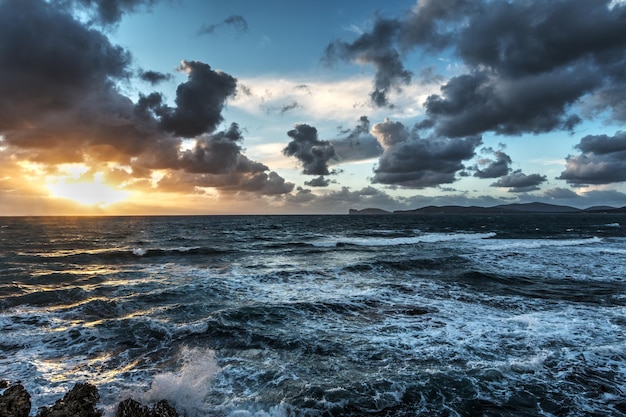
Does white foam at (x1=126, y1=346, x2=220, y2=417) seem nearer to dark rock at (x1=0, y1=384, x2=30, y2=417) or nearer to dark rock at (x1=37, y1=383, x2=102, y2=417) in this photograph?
dark rock at (x1=37, y1=383, x2=102, y2=417)

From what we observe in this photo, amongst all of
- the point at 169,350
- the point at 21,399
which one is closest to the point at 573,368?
the point at 169,350

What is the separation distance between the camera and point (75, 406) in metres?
6.68

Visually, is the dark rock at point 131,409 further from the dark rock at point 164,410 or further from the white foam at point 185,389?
the white foam at point 185,389

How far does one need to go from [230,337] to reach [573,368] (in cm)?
944

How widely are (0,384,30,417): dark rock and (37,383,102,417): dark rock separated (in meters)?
0.29

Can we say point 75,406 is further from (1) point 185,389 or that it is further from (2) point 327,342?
(2) point 327,342

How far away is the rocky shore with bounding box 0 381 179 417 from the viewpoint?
21.3ft

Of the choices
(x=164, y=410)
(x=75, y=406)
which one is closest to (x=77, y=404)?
(x=75, y=406)

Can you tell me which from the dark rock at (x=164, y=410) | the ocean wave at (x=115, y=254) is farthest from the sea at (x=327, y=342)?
the ocean wave at (x=115, y=254)

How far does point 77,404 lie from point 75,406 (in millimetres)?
75

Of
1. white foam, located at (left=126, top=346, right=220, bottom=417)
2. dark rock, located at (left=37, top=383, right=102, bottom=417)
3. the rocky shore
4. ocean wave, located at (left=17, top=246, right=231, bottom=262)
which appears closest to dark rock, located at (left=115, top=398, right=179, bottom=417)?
the rocky shore

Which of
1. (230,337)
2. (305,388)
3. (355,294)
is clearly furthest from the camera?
(355,294)

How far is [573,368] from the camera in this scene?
878 cm

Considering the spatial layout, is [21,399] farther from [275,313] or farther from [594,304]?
[594,304]
